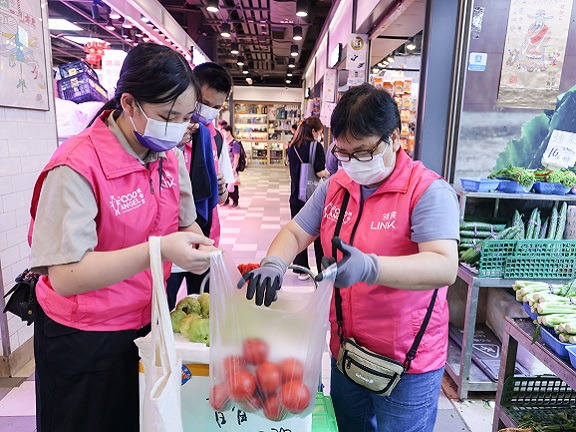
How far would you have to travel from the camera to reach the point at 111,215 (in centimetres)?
119

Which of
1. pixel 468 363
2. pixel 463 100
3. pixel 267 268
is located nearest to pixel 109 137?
pixel 267 268

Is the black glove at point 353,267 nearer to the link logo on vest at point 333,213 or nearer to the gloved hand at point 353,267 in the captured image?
the gloved hand at point 353,267

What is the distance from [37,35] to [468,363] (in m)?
3.68

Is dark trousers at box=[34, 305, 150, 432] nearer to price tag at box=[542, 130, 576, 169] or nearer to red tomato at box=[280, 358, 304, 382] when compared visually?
red tomato at box=[280, 358, 304, 382]

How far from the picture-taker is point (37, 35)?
10.0ft

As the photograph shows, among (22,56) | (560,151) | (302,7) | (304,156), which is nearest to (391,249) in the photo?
(560,151)

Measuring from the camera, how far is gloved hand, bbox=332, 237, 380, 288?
3.52ft

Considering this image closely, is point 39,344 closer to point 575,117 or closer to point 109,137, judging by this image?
point 109,137

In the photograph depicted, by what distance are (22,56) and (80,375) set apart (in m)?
2.53

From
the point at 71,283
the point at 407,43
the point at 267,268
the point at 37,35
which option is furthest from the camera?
the point at 407,43

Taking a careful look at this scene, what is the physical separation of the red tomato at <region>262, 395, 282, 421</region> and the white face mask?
0.70 metres

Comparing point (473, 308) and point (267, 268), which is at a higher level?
point (267, 268)

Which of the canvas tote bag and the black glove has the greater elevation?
the black glove

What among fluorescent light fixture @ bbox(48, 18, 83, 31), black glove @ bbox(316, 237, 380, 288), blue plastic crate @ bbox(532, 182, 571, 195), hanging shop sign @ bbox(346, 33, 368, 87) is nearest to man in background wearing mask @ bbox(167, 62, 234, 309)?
black glove @ bbox(316, 237, 380, 288)
